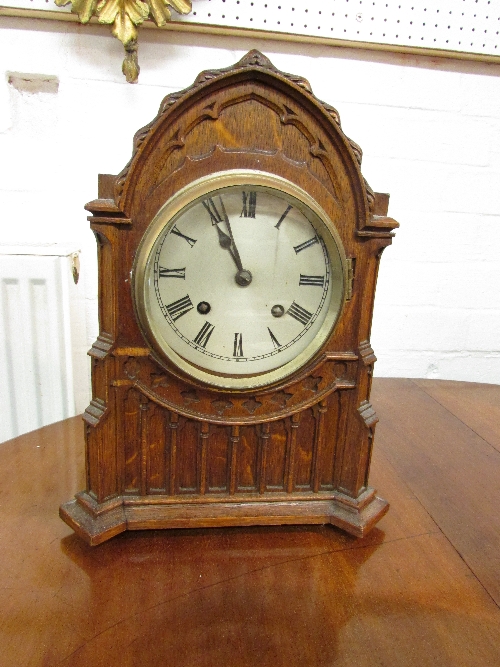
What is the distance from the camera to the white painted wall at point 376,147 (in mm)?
1137

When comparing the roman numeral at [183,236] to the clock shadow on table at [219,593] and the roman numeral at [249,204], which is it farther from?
the clock shadow on table at [219,593]

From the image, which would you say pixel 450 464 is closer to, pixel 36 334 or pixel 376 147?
pixel 376 147

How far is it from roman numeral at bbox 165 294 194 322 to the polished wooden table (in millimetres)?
284

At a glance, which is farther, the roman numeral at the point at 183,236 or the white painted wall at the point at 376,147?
the white painted wall at the point at 376,147

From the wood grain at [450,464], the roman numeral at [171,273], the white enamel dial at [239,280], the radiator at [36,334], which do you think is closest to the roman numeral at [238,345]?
the white enamel dial at [239,280]

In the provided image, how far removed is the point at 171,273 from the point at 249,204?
4.9 inches

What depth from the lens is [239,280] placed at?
0.65 metres

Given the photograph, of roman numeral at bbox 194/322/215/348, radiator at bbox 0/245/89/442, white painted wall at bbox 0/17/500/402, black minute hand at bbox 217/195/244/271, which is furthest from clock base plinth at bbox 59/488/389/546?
white painted wall at bbox 0/17/500/402

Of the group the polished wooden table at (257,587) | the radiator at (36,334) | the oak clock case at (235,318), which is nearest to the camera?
the polished wooden table at (257,587)

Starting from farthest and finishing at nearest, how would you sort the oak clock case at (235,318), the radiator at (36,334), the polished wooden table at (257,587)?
the radiator at (36,334) < the oak clock case at (235,318) < the polished wooden table at (257,587)

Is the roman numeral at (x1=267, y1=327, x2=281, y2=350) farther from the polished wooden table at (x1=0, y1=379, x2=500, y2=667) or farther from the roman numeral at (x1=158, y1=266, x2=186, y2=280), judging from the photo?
the polished wooden table at (x1=0, y1=379, x2=500, y2=667)

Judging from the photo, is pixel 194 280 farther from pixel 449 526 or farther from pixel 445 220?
pixel 445 220

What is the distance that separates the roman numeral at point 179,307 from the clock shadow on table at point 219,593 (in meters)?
0.28

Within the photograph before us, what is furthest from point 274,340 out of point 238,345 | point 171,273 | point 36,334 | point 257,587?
point 36,334
